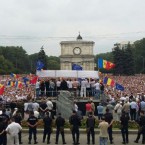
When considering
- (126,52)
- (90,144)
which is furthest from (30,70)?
(90,144)

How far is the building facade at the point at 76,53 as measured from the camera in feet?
376

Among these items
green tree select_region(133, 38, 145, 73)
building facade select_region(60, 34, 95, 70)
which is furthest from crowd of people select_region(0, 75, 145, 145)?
green tree select_region(133, 38, 145, 73)

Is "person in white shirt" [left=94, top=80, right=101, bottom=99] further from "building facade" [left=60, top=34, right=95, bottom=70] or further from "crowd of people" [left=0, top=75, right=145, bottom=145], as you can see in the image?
"building facade" [left=60, top=34, right=95, bottom=70]

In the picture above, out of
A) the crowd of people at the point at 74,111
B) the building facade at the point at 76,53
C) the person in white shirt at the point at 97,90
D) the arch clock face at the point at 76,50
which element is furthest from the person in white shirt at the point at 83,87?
the arch clock face at the point at 76,50

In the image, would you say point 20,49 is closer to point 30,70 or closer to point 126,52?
point 30,70

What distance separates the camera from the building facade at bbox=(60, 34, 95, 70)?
376 ft

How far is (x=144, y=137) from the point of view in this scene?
21109mm

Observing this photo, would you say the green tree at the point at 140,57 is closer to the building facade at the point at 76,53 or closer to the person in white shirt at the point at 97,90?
the building facade at the point at 76,53

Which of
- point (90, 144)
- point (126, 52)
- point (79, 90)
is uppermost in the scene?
point (126, 52)

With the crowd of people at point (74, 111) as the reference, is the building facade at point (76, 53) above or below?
above

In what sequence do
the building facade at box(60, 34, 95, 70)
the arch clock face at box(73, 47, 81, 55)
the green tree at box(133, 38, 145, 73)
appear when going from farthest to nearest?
1. the green tree at box(133, 38, 145, 73)
2. the arch clock face at box(73, 47, 81, 55)
3. the building facade at box(60, 34, 95, 70)

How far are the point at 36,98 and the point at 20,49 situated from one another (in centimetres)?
13017

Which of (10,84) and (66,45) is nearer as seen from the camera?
(10,84)

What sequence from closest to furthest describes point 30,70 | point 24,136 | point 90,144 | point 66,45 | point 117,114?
point 90,144 < point 24,136 < point 117,114 < point 66,45 < point 30,70
